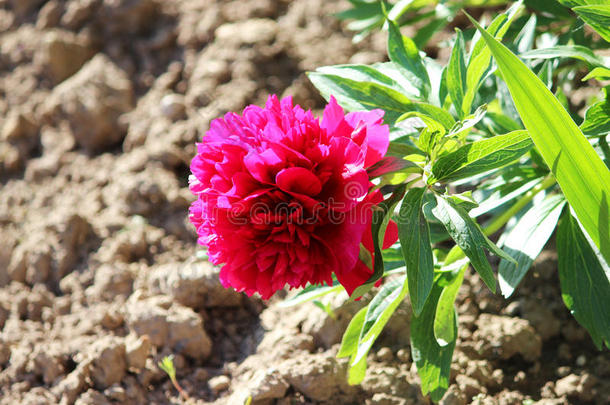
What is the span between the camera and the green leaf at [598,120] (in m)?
1.40

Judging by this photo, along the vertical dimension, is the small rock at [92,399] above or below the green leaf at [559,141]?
below

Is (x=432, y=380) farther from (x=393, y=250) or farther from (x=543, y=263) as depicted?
(x=543, y=263)

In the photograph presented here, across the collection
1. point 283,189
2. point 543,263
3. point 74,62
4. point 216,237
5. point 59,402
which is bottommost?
point 59,402

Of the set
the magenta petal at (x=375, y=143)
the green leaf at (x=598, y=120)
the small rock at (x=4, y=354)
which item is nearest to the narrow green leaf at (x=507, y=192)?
the green leaf at (x=598, y=120)

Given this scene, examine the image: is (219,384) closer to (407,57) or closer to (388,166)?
(388,166)

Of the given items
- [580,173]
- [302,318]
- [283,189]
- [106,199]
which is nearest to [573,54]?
[580,173]

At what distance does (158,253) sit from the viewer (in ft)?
7.93

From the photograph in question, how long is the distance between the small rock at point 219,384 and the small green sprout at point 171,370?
0.29 feet

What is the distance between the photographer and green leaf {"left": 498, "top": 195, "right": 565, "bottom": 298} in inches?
57.9

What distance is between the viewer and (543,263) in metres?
2.15

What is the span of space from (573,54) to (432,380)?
0.86 meters

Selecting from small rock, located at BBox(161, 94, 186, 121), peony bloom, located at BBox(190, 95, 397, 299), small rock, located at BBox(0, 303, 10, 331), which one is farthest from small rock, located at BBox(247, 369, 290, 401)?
small rock, located at BBox(161, 94, 186, 121)

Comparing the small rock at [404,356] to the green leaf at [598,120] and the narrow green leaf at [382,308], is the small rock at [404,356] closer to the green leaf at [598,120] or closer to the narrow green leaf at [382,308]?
the narrow green leaf at [382,308]

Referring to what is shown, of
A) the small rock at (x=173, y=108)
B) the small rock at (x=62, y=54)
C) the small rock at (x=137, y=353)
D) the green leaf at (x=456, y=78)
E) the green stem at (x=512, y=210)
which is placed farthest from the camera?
the small rock at (x=62, y=54)
